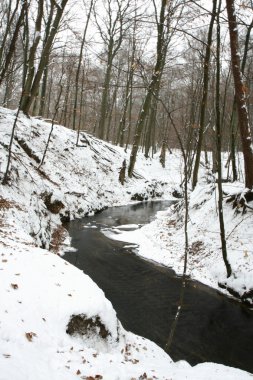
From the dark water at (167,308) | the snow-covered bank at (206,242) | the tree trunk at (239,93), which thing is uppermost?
the tree trunk at (239,93)

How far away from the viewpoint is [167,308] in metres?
7.27

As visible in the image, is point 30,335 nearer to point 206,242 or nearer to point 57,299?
point 57,299

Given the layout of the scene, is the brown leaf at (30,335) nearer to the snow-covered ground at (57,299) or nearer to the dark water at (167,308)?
the snow-covered ground at (57,299)

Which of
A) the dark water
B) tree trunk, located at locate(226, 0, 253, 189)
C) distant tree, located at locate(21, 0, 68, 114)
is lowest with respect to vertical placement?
the dark water

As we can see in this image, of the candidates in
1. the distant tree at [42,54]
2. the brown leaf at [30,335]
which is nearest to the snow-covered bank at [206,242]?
the brown leaf at [30,335]

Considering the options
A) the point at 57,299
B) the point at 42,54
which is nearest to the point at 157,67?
the point at 42,54

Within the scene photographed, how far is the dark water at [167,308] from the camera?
589cm

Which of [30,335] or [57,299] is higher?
[57,299]

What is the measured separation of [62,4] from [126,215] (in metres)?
11.2

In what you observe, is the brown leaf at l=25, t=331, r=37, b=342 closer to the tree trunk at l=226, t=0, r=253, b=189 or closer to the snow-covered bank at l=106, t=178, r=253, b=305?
the snow-covered bank at l=106, t=178, r=253, b=305

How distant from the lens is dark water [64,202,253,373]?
589 centimetres

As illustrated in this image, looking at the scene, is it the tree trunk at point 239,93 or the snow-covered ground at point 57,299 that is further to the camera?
the tree trunk at point 239,93

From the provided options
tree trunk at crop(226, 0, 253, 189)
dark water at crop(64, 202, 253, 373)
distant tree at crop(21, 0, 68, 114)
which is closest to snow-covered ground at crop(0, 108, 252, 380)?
dark water at crop(64, 202, 253, 373)

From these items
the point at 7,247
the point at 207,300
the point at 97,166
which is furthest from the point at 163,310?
the point at 97,166
